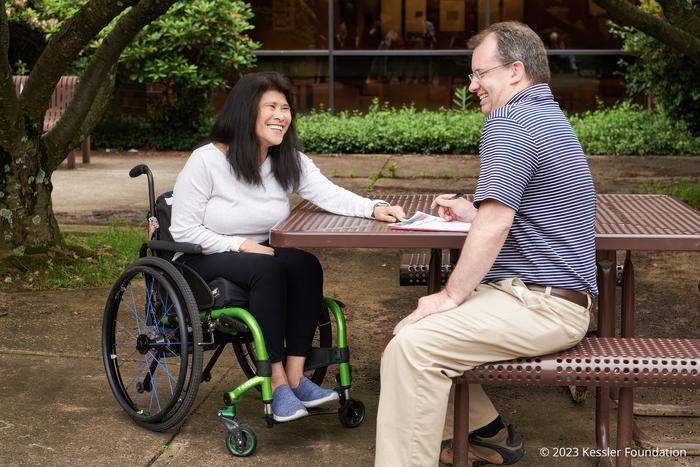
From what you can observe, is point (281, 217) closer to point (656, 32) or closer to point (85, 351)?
point (85, 351)

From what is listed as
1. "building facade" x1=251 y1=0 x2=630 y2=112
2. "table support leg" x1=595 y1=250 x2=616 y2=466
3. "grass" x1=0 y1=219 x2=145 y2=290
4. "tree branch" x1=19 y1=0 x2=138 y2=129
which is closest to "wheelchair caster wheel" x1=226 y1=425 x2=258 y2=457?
"table support leg" x1=595 y1=250 x2=616 y2=466

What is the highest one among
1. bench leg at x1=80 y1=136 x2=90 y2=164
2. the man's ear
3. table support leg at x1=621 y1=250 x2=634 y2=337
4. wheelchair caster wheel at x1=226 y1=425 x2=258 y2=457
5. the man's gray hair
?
the man's gray hair

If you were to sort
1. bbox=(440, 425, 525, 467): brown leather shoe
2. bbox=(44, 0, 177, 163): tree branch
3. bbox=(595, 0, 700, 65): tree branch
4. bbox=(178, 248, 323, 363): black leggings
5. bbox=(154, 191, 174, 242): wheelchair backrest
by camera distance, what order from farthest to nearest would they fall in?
bbox=(595, 0, 700, 65): tree branch
bbox=(44, 0, 177, 163): tree branch
bbox=(154, 191, 174, 242): wheelchair backrest
bbox=(178, 248, 323, 363): black leggings
bbox=(440, 425, 525, 467): brown leather shoe

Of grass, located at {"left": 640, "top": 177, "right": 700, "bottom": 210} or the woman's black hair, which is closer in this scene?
the woman's black hair

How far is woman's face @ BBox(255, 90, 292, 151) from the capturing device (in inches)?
167

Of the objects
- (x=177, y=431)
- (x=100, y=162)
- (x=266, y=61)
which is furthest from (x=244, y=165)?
(x=266, y=61)

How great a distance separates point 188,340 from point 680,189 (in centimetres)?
653

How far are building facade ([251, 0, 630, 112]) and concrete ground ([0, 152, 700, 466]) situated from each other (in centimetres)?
802

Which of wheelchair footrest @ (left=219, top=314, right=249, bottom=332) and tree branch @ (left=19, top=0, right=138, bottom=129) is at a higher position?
tree branch @ (left=19, top=0, right=138, bottom=129)

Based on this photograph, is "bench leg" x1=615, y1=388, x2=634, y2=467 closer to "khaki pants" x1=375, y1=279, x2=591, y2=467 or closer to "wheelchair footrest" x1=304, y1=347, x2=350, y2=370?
"khaki pants" x1=375, y1=279, x2=591, y2=467

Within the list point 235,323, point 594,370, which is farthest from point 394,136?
point 594,370

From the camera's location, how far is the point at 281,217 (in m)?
4.30

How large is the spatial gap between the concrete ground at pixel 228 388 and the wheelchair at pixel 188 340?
0.35ft

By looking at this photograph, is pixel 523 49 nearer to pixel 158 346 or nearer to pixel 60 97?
pixel 158 346
